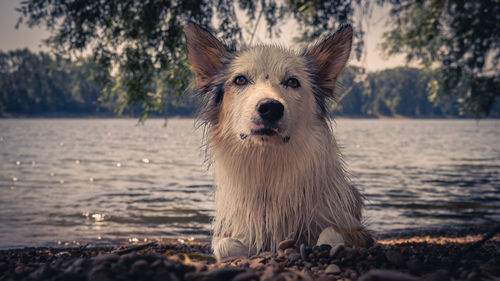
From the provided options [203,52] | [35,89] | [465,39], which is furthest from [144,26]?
[35,89]

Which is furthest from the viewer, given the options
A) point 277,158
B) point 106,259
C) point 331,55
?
point 331,55

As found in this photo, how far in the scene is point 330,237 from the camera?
3.42m

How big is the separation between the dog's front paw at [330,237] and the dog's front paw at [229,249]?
0.74m

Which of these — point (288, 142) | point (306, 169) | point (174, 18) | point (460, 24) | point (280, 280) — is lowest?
point (280, 280)

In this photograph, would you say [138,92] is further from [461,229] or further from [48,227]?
[461,229]

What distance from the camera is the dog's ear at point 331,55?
13.0 feet

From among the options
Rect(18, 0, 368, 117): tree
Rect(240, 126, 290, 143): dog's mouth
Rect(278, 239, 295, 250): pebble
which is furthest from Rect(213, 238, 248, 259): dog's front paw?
Rect(18, 0, 368, 117): tree

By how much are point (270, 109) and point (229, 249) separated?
1.37m

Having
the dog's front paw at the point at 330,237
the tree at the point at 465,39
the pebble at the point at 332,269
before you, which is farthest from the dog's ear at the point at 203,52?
the tree at the point at 465,39

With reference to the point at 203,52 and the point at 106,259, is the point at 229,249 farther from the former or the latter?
the point at 203,52

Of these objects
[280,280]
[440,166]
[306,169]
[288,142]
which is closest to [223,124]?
[288,142]

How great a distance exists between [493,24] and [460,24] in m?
0.75

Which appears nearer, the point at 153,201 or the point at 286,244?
the point at 286,244

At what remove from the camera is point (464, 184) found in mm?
16031
